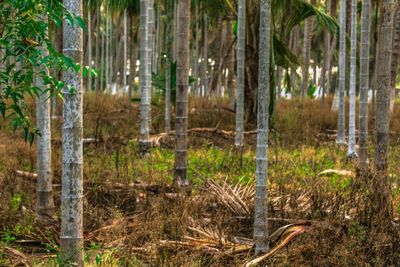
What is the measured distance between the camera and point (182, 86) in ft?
27.2

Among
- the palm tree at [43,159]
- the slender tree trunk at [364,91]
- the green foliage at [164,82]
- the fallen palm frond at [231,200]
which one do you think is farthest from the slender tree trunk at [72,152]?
the green foliage at [164,82]

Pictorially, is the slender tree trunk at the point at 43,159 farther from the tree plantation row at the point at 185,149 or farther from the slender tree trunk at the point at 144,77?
the slender tree trunk at the point at 144,77

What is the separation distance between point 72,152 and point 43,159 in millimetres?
2132

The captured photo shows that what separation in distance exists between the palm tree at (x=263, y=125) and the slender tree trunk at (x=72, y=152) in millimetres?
1577

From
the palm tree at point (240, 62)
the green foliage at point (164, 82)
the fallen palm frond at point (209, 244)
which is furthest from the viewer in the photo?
the green foliage at point (164, 82)

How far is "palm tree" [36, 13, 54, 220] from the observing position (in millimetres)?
6473

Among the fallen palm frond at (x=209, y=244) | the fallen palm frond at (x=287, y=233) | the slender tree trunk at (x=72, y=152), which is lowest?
the fallen palm frond at (x=209, y=244)

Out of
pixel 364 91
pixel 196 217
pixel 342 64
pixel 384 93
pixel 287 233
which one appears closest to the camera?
pixel 287 233

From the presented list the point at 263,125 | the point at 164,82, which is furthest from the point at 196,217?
the point at 164,82

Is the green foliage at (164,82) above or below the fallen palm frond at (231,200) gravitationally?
above

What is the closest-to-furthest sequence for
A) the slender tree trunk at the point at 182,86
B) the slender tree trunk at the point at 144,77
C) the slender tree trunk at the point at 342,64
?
the slender tree trunk at the point at 182,86 → the slender tree trunk at the point at 144,77 → the slender tree trunk at the point at 342,64

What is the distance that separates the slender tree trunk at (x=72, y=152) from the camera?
14.9 feet

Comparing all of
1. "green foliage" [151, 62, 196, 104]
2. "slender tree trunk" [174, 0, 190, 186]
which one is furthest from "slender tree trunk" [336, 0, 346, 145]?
"slender tree trunk" [174, 0, 190, 186]

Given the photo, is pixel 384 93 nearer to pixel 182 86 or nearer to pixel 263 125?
pixel 263 125
